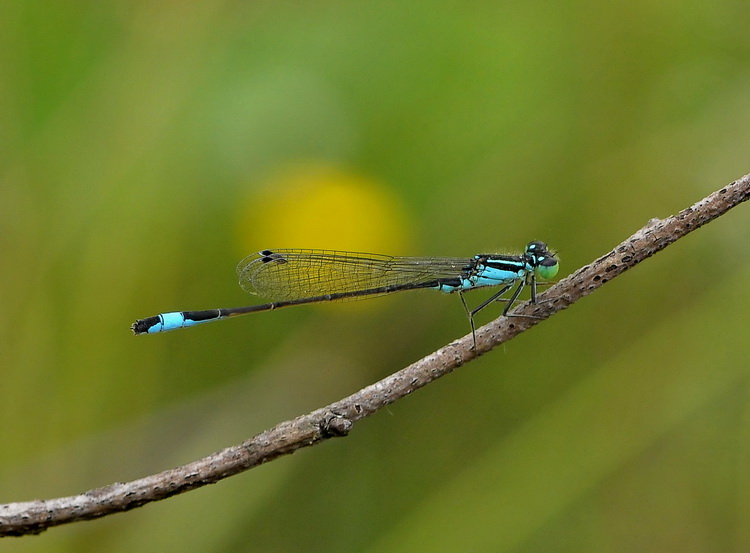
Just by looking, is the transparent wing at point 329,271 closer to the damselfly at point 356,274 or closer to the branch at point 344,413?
the damselfly at point 356,274

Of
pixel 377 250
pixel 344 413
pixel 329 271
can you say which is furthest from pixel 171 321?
pixel 344 413

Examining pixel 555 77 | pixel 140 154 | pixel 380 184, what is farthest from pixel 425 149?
pixel 140 154

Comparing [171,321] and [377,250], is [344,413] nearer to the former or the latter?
[171,321]

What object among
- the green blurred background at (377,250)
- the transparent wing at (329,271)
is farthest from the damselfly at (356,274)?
the green blurred background at (377,250)

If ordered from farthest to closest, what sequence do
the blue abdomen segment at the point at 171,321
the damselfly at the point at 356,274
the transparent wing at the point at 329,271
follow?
the transparent wing at the point at 329,271 < the damselfly at the point at 356,274 < the blue abdomen segment at the point at 171,321

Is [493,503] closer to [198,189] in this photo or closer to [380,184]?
[380,184]

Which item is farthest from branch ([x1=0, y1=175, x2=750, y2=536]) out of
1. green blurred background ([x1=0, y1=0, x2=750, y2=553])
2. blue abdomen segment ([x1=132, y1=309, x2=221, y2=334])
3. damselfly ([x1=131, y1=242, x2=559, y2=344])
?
green blurred background ([x1=0, y1=0, x2=750, y2=553])
